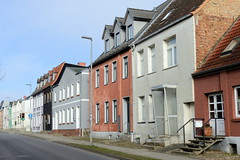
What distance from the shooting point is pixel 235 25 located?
63.1 ft

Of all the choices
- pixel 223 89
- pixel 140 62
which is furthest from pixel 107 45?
pixel 223 89

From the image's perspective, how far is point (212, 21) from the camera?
64.1ft

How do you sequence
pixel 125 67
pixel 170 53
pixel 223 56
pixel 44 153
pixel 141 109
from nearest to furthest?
pixel 223 56 < pixel 44 153 < pixel 170 53 < pixel 141 109 < pixel 125 67

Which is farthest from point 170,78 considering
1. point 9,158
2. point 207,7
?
point 9,158

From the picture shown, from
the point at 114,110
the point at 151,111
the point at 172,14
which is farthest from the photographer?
the point at 114,110

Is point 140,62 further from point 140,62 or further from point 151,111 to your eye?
point 151,111

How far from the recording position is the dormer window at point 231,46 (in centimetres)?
1706

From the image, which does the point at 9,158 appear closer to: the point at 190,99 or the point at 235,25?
the point at 190,99

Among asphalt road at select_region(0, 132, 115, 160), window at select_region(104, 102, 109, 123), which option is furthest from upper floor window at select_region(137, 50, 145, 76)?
asphalt road at select_region(0, 132, 115, 160)

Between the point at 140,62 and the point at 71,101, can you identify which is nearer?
the point at 140,62

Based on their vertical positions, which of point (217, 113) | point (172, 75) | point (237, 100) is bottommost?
point (217, 113)

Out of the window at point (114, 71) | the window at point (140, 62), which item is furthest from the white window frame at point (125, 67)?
the window at point (140, 62)

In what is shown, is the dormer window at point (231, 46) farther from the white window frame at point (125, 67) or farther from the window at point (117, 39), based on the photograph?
the window at point (117, 39)

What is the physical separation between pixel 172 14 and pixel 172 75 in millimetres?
5058
